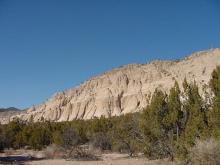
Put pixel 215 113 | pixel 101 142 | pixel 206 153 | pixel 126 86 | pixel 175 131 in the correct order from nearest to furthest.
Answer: pixel 206 153 → pixel 215 113 → pixel 175 131 → pixel 101 142 → pixel 126 86

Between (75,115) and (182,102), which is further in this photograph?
(75,115)

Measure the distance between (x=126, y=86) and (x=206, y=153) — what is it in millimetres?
99635

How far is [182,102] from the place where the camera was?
3128 cm

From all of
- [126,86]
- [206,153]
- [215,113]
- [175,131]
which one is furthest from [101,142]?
[126,86]

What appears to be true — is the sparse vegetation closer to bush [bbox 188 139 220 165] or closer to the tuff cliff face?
bush [bbox 188 139 220 165]

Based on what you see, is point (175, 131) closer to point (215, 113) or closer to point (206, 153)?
point (215, 113)

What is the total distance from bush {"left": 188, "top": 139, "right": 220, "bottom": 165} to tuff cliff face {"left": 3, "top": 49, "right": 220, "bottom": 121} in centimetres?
7635

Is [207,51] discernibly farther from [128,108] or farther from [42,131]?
[42,131]

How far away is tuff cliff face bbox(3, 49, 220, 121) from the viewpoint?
110062mm

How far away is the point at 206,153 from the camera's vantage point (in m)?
23.4

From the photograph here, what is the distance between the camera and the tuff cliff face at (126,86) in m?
110

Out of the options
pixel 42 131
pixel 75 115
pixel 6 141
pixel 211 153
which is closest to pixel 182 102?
pixel 211 153

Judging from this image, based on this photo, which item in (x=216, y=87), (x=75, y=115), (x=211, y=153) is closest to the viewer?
(x=211, y=153)

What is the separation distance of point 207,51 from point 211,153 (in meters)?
99.3
